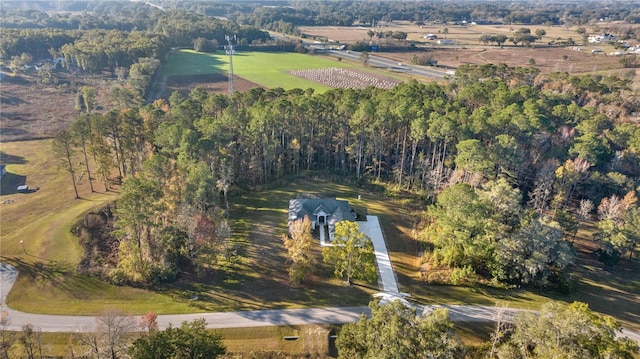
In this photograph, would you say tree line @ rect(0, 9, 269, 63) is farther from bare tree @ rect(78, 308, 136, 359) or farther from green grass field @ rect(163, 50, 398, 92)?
bare tree @ rect(78, 308, 136, 359)

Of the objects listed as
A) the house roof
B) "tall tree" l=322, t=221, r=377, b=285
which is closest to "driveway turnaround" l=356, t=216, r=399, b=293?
"tall tree" l=322, t=221, r=377, b=285

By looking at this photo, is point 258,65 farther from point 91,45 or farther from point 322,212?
point 322,212

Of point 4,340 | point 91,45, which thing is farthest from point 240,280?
point 91,45

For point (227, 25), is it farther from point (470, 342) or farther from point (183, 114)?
point (470, 342)

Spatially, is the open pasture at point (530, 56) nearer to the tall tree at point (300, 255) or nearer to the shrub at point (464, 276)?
the shrub at point (464, 276)

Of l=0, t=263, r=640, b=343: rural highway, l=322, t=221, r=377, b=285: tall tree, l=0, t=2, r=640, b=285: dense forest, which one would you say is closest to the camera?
l=0, t=263, r=640, b=343: rural highway

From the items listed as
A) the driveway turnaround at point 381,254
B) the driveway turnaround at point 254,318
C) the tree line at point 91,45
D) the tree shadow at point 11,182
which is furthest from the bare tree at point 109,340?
the tree line at point 91,45
